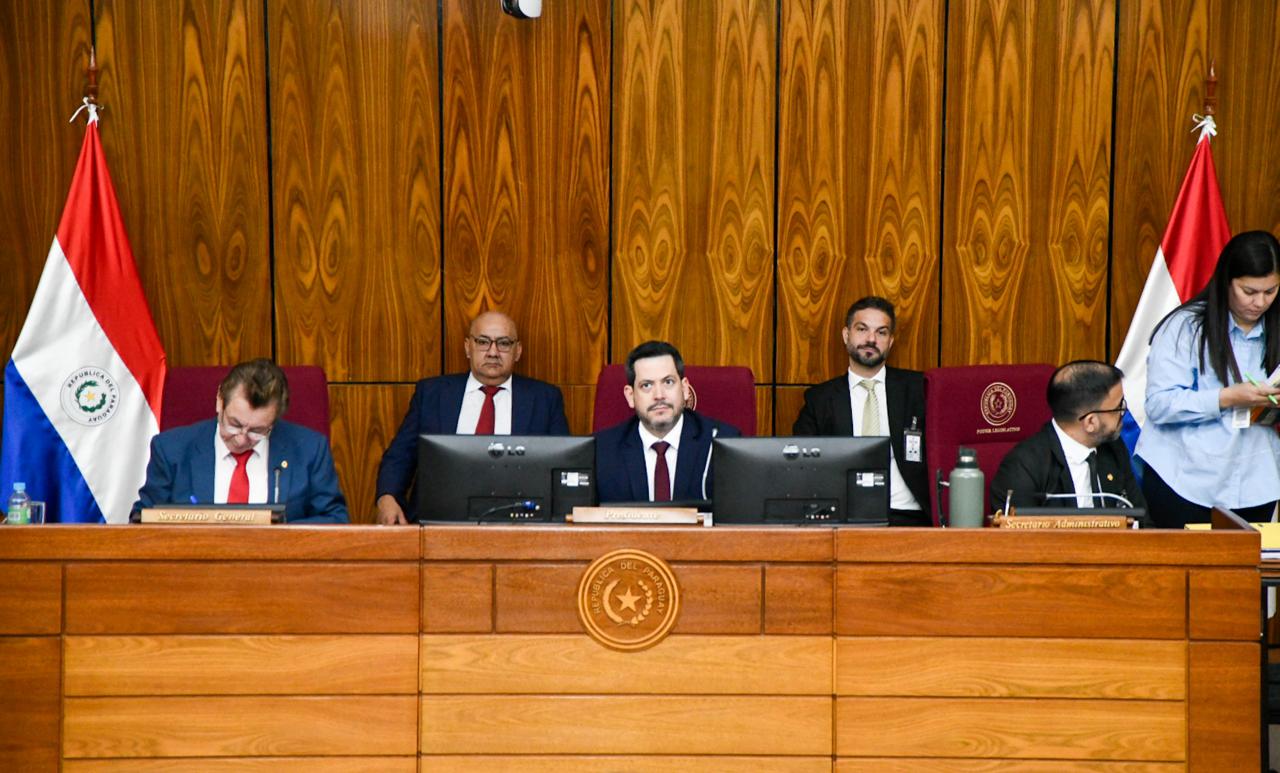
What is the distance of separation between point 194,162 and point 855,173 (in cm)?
257

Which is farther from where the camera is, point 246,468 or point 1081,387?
point 246,468

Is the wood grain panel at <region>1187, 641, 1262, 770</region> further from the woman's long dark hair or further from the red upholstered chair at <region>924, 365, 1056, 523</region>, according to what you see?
the red upholstered chair at <region>924, 365, 1056, 523</region>

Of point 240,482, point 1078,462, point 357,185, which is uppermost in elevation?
point 357,185

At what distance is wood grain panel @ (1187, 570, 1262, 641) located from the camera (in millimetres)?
3268

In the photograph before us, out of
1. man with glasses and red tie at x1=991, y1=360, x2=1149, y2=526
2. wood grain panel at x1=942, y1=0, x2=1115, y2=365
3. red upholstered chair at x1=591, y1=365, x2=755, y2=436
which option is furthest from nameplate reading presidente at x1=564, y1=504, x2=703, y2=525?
wood grain panel at x1=942, y1=0, x2=1115, y2=365

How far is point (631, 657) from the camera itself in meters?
3.31

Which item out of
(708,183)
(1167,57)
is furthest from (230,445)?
(1167,57)

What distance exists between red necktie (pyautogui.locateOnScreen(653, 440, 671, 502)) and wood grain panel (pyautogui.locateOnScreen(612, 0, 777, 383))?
1.43m

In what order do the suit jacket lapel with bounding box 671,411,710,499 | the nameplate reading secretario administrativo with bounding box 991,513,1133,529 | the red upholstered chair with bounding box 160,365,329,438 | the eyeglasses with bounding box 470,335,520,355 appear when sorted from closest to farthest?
the nameplate reading secretario administrativo with bounding box 991,513,1133,529
the suit jacket lapel with bounding box 671,411,710,499
the red upholstered chair with bounding box 160,365,329,438
the eyeglasses with bounding box 470,335,520,355

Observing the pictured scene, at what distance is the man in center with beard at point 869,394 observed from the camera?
203 inches

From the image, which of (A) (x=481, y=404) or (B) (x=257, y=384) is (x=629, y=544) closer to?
(B) (x=257, y=384)

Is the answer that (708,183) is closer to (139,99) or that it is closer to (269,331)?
(269,331)

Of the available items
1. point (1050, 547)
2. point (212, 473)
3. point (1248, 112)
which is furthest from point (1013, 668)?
point (1248, 112)

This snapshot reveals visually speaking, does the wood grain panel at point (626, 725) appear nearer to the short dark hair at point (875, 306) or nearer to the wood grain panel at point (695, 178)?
the short dark hair at point (875, 306)
